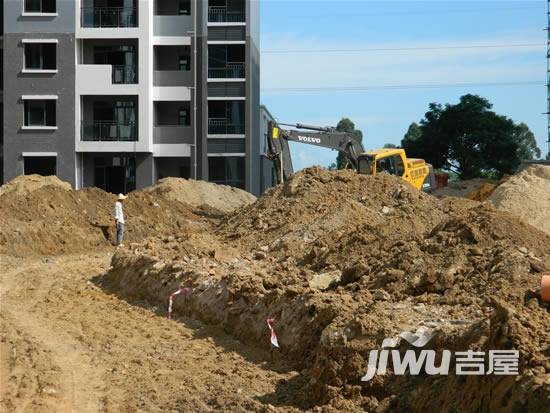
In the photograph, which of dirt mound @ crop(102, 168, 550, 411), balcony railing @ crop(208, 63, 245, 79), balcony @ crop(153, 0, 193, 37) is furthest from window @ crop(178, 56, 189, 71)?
dirt mound @ crop(102, 168, 550, 411)

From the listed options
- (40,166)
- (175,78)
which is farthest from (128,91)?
(40,166)

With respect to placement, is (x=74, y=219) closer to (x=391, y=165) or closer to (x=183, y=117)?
(x=391, y=165)

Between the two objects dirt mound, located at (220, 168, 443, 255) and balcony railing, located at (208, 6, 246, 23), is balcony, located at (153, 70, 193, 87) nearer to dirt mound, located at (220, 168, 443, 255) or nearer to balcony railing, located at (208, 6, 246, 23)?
balcony railing, located at (208, 6, 246, 23)

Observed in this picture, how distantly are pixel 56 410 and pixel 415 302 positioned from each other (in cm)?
436

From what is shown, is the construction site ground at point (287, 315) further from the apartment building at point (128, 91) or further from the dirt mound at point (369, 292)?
the apartment building at point (128, 91)

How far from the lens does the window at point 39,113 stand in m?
42.0

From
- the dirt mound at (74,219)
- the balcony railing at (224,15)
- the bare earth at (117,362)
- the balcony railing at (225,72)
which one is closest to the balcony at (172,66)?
the balcony railing at (225,72)

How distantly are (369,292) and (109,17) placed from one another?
33.9 m

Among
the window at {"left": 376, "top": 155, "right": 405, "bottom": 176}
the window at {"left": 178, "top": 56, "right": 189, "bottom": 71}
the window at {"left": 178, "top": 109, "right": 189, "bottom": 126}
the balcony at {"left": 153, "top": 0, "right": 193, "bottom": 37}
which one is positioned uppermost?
the balcony at {"left": 153, "top": 0, "right": 193, "bottom": 37}

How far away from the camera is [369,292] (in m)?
11.4

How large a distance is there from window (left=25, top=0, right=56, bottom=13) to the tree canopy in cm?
2666

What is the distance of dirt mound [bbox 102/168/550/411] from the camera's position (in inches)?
304

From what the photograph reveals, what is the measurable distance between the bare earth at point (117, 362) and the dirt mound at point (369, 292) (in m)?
0.44

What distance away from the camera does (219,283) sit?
13938mm
